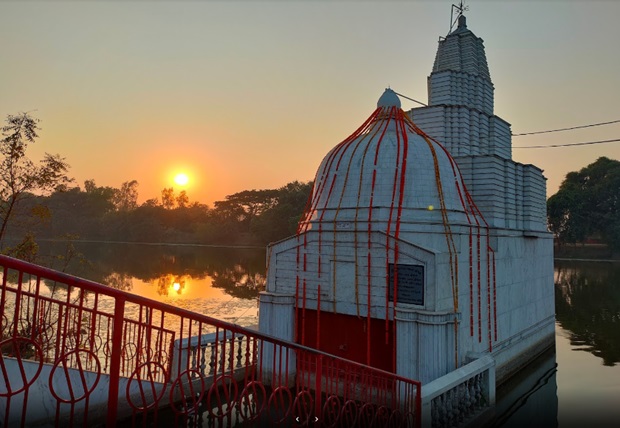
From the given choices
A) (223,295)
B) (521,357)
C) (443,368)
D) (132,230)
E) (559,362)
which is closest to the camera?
(443,368)

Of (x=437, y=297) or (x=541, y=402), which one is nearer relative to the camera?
(x=437, y=297)

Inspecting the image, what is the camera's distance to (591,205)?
204ft

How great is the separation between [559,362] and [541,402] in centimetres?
444

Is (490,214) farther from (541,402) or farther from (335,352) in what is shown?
(335,352)

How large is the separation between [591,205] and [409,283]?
6290 cm

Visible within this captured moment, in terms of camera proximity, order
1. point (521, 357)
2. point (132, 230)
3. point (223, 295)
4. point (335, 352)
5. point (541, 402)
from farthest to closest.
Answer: point (132, 230) < point (223, 295) < point (521, 357) < point (541, 402) < point (335, 352)

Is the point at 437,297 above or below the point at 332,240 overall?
below

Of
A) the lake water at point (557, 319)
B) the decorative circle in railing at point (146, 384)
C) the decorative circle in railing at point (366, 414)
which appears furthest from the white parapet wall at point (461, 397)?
the decorative circle in railing at point (146, 384)

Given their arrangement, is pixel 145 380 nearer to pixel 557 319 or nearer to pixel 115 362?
pixel 115 362

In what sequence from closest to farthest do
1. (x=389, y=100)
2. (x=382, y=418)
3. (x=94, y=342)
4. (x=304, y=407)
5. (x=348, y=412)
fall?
1. (x=94, y=342)
2. (x=304, y=407)
3. (x=348, y=412)
4. (x=382, y=418)
5. (x=389, y=100)

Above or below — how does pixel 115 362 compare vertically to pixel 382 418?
above

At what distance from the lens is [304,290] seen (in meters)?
12.4

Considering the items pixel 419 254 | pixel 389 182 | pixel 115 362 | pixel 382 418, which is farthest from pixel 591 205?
pixel 115 362

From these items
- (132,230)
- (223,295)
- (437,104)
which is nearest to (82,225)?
(132,230)
